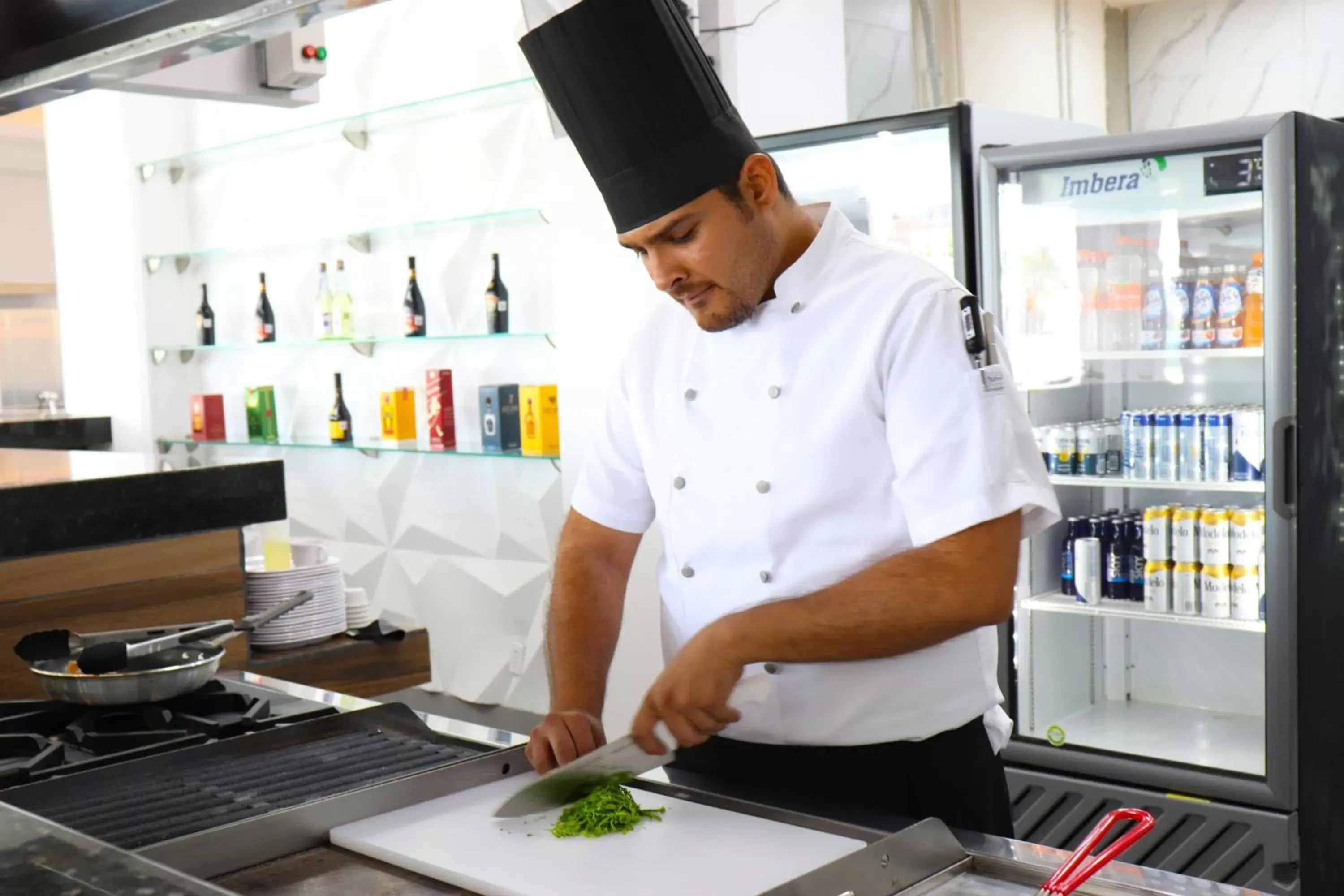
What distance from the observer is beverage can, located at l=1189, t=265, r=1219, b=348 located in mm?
3381

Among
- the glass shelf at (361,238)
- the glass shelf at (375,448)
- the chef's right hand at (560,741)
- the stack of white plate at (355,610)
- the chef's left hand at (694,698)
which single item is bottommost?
the stack of white plate at (355,610)

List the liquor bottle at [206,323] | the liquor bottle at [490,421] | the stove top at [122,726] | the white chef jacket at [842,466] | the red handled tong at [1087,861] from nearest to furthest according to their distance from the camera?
the red handled tong at [1087,861], the white chef jacket at [842,466], the stove top at [122,726], the liquor bottle at [490,421], the liquor bottle at [206,323]

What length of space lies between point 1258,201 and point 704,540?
2154mm

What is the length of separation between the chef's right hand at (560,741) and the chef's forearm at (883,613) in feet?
0.67

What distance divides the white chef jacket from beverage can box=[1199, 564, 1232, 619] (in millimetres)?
1766

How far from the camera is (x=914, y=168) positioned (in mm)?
3639

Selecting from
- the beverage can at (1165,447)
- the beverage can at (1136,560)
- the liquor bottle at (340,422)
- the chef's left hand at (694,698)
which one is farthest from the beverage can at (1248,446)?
the liquor bottle at (340,422)

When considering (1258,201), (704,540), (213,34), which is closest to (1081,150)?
(1258,201)

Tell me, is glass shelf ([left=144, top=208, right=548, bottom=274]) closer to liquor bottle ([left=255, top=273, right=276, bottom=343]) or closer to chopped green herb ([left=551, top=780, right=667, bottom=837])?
liquor bottle ([left=255, top=273, right=276, bottom=343])

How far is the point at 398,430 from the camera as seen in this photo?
5246mm

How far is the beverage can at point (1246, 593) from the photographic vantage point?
11.0ft

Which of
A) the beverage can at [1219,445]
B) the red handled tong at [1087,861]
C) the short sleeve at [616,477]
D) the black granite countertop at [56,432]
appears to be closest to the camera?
the red handled tong at [1087,861]

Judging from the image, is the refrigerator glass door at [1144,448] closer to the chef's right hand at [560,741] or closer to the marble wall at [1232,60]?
the chef's right hand at [560,741]

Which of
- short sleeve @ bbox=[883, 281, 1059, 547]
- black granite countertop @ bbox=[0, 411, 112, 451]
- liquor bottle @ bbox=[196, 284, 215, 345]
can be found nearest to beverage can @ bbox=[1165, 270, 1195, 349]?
short sleeve @ bbox=[883, 281, 1059, 547]
